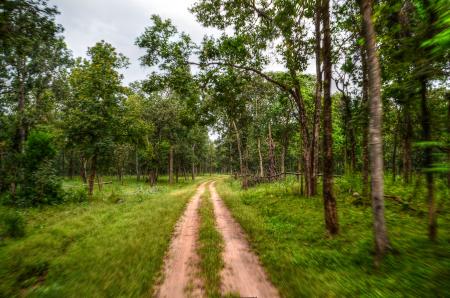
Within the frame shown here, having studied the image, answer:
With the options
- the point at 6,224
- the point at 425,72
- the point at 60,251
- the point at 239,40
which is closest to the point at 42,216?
the point at 6,224

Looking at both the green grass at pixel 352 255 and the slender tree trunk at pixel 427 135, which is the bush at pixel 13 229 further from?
the slender tree trunk at pixel 427 135

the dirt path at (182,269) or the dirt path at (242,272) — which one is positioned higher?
the dirt path at (242,272)

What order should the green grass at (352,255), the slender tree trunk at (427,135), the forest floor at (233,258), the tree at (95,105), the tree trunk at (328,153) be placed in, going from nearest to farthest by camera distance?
the green grass at (352,255) < the forest floor at (233,258) < the slender tree trunk at (427,135) < the tree trunk at (328,153) < the tree at (95,105)

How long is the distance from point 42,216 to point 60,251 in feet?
24.2

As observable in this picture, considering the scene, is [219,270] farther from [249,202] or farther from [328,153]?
[249,202]

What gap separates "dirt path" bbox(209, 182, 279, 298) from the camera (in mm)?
5098

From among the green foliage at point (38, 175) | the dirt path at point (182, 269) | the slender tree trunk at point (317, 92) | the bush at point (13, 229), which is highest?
the slender tree trunk at point (317, 92)

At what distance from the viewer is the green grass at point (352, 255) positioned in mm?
4766

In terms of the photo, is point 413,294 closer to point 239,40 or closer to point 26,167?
point 239,40

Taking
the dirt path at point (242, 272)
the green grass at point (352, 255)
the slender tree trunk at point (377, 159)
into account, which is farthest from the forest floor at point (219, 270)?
the slender tree trunk at point (377, 159)

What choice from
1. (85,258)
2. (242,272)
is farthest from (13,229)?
(242,272)

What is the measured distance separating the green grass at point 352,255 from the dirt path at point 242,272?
0.82ft

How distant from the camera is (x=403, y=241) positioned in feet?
21.6

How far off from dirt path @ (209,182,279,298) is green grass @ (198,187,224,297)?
18 cm
